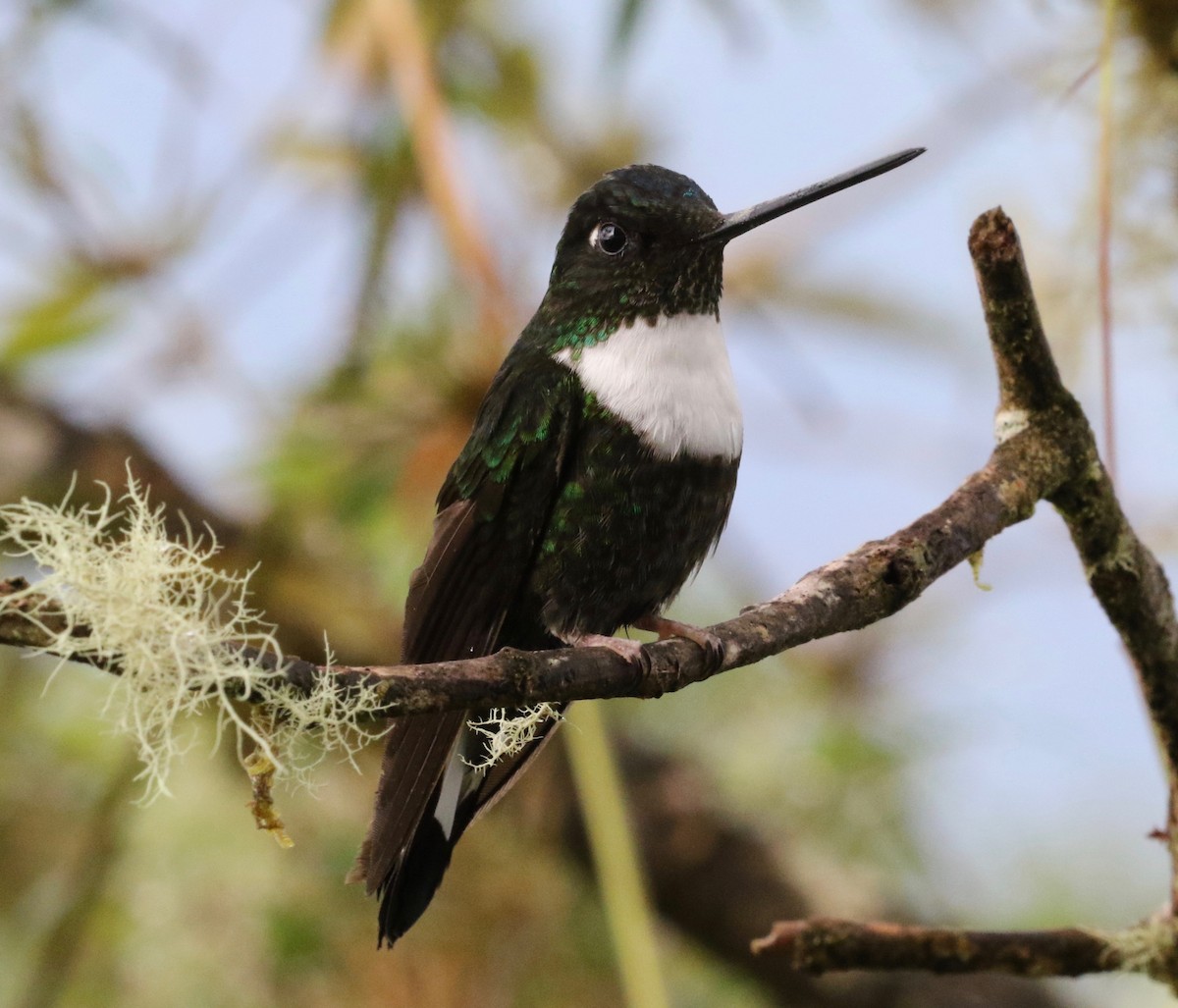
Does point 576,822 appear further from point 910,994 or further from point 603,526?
point 603,526

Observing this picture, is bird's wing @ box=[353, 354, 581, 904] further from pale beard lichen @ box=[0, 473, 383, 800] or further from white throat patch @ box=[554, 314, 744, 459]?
pale beard lichen @ box=[0, 473, 383, 800]

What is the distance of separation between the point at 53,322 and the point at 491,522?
7.15 ft

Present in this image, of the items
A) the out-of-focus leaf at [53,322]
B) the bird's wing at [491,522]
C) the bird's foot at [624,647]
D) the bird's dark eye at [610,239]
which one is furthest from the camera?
the out-of-focus leaf at [53,322]

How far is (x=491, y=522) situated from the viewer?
6.00 feet

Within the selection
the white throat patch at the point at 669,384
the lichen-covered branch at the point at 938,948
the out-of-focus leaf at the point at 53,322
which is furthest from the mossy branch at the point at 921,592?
the out-of-focus leaf at the point at 53,322

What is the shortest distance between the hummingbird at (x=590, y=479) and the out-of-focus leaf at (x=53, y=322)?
6.47ft

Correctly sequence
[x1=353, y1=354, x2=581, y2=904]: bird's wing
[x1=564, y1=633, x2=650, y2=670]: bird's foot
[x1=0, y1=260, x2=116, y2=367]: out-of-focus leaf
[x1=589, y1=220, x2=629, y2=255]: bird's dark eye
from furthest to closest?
[x1=0, y1=260, x2=116, y2=367]: out-of-focus leaf, [x1=589, y1=220, x2=629, y2=255]: bird's dark eye, [x1=353, y1=354, x2=581, y2=904]: bird's wing, [x1=564, y1=633, x2=650, y2=670]: bird's foot

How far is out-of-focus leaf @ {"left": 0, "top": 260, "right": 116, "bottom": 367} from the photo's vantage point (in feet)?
11.4

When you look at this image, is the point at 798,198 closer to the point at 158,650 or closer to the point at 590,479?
the point at 590,479

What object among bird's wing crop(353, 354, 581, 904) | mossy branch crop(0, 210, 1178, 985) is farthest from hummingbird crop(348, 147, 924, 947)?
mossy branch crop(0, 210, 1178, 985)

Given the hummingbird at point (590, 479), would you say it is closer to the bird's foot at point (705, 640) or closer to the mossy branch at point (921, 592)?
the bird's foot at point (705, 640)

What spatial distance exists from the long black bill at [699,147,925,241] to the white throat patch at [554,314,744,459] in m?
0.15

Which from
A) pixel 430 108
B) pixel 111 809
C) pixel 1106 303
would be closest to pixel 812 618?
pixel 1106 303

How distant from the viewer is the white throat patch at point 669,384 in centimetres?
180
